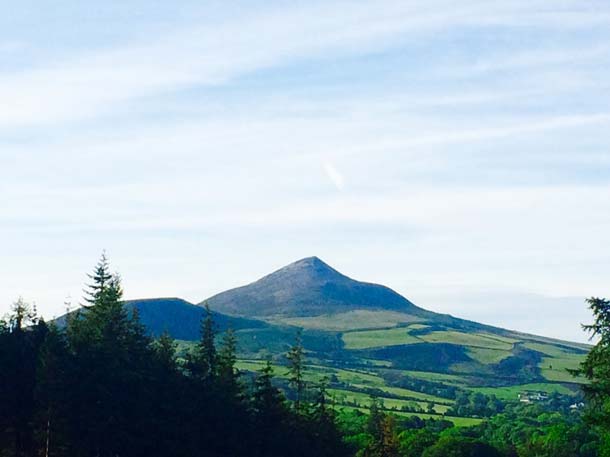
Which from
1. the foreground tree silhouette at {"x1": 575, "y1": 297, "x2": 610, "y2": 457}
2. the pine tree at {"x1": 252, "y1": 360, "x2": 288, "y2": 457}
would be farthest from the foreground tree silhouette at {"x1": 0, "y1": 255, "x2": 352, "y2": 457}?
the foreground tree silhouette at {"x1": 575, "y1": 297, "x2": 610, "y2": 457}

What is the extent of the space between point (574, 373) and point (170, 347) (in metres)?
49.8

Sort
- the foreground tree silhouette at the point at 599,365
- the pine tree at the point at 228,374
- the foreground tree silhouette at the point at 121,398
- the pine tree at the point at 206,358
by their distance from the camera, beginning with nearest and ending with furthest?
the foreground tree silhouette at the point at 599,365
the foreground tree silhouette at the point at 121,398
the pine tree at the point at 228,374
the pine tree at the point at 206,358

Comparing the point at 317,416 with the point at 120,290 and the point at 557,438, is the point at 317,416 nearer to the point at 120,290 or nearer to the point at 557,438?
the point at 120,290

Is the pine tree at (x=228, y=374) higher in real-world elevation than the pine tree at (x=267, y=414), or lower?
higher

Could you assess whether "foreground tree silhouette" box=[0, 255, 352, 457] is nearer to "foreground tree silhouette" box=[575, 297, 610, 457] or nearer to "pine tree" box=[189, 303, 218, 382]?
"pine tree" box=[189, 303, 218, 382]

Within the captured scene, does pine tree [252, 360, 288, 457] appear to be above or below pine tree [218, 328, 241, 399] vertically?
below

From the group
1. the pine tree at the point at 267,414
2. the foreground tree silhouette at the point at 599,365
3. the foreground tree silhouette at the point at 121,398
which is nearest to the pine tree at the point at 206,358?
the foreground tree silhouette at the point at 121,398

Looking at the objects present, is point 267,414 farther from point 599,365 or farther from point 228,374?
point 599,365

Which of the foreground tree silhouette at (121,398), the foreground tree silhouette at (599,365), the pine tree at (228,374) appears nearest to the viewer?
the foreground tree silhouette at (599,365)

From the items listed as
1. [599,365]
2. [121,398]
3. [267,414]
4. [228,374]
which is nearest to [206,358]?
[228,374]

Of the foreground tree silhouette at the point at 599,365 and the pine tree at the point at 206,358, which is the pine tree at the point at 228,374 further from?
the foreground tree silhouette at the point at 599,365

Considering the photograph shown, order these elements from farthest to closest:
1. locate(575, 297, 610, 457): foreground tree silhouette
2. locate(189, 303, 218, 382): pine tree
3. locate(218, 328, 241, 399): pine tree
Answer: locate(189, 303, 218, 382): pine tree < locate(218, 328, 241, 399): pine tree < locate(575, 297, 610, 457): foreground tree silhouette

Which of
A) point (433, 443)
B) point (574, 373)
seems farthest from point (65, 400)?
point (433, 443)

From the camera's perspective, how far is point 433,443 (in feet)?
558
